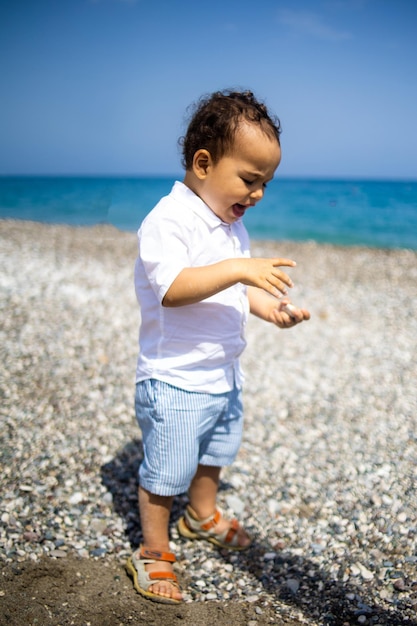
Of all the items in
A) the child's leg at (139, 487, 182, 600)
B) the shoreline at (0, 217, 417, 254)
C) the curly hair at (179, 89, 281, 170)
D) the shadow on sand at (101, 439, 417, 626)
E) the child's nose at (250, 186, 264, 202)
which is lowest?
the shadow on sand at (101, 439, 417, 626)

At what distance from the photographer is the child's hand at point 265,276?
232cm

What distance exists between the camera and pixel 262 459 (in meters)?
4.37

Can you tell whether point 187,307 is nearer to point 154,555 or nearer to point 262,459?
point 154,555

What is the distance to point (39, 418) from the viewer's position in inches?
181

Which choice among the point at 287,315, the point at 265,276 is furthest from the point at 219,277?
the point at 287,315

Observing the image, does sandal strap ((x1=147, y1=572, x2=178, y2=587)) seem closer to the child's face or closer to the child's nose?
the child's face

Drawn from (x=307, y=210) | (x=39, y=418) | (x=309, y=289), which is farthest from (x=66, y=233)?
(x=307, y=210)

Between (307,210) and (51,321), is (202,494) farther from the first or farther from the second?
(307,210)

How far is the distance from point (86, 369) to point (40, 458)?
5.78ft

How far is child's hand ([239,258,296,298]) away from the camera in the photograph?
2320 millimetres

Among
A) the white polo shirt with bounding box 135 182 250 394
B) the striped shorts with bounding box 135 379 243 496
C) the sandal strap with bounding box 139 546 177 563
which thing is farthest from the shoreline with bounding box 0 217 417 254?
the sandal strap with bounding box 139 546 177 563

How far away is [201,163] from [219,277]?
63 cm

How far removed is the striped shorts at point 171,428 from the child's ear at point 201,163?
1.08 metres

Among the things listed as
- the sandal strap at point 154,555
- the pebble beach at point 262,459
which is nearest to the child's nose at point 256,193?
the sandal strap at point 154,555
